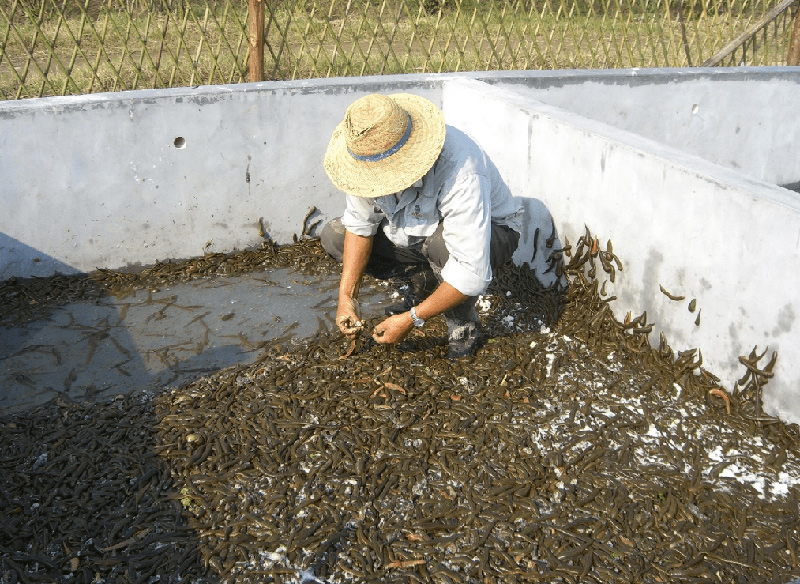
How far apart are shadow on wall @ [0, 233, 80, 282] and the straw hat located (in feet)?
7.73

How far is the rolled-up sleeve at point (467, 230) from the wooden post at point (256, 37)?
2.68m

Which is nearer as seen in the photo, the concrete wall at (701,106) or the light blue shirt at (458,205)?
the light blue shirt at (458,205)

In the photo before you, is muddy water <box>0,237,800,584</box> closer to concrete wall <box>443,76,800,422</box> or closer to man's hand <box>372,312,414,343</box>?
concrete wall <box>443,76,800,422</box>

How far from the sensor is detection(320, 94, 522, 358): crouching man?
260cm

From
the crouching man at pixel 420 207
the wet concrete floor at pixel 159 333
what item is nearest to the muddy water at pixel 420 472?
the wet concrete floor at pixel 159 333

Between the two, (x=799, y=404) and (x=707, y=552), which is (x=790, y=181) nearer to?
(x=799, y=404)

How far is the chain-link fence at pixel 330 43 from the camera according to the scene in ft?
17.3

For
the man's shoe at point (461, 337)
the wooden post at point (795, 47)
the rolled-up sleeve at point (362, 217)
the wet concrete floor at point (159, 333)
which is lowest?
the wet concrete floor at point (159, 333)

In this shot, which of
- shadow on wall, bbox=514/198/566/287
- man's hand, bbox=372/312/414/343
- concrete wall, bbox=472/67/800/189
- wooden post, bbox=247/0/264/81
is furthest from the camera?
concrete wall, bbox=472/67/800/189

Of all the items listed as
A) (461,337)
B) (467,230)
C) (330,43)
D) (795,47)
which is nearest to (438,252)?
(467,230)

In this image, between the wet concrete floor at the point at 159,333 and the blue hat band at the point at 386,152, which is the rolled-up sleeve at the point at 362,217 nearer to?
the blue hat band at the point at 386,152

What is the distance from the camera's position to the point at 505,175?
13.7 ft

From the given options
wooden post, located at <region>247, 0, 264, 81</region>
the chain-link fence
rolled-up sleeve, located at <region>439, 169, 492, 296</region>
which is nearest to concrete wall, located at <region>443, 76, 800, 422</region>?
rolled-up sleeve, located at <region>439, 169, 492, 296</region>

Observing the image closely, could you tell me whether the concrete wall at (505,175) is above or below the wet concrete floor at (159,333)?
above
